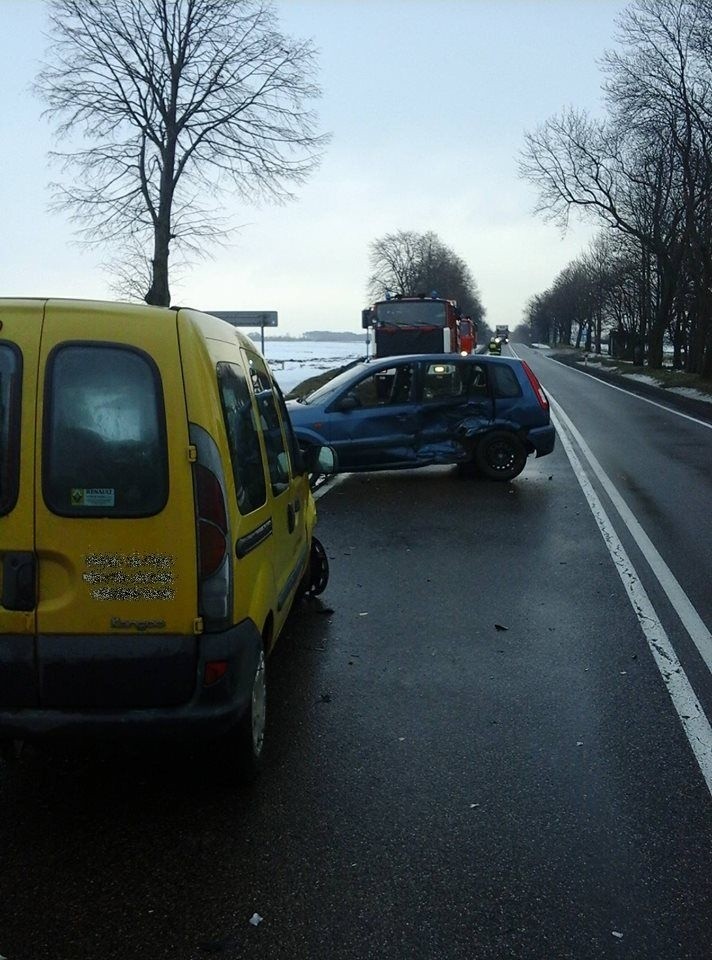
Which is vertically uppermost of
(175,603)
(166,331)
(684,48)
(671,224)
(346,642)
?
(684,48)

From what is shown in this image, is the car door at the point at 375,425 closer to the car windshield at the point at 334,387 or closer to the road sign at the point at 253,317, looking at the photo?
the car windshield at the point at 334,387

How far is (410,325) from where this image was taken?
2656 cm

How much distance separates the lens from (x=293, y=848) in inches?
137

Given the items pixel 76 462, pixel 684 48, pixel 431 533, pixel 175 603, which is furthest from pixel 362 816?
pixel 684 48

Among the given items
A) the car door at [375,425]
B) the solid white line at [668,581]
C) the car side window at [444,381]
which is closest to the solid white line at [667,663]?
the solid white line at [668,581]

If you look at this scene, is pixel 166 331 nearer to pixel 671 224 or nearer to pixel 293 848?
pixel 293 848

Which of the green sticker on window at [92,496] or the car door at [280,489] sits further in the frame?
the car door at [280,489]

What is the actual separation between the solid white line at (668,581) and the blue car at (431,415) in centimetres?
132

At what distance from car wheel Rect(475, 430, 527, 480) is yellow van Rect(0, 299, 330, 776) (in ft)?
30.3

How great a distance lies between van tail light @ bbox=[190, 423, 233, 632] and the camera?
11.5 ft

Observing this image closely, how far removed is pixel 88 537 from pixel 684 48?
35475 mm

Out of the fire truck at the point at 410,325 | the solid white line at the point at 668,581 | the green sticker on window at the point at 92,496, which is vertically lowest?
the solid white line at the point at 668,581

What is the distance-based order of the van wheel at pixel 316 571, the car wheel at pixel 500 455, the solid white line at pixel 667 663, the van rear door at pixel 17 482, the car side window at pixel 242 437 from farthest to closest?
the car wheel at pixel 500 455
the van wheel at pixel 316 571
the solid white line at pixel 667 663
the car side window at pixel 242 437
the van rear door at pixel 17 482

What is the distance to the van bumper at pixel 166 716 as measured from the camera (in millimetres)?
3461
